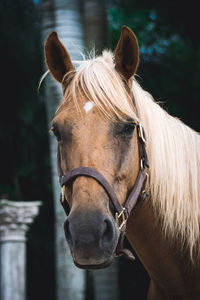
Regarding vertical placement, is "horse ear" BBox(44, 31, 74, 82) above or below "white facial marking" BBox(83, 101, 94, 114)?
above

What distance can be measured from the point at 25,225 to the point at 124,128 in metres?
4.22

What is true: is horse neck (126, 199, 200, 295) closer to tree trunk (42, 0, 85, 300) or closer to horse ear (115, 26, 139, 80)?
horse ear (115, 26, 139, 80)

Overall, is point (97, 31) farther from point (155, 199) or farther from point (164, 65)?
point (155, 199)

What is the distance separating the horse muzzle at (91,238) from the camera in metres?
1.90

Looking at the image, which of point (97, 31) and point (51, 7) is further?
point (97, 31)

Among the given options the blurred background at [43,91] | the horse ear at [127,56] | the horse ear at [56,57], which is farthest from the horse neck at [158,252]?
the blurred background at [43,91]

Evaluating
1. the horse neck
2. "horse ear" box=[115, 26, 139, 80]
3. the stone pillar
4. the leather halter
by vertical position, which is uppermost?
"horse ear" box=[115, 26, 139, 80]

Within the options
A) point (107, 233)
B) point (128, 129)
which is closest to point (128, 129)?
point (128, 129)

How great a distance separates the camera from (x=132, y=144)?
2254 millimetres

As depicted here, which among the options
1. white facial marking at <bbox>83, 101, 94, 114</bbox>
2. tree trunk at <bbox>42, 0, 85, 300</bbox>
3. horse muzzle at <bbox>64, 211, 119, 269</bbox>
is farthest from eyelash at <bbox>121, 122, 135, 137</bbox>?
tree trunk at <bbox>42, 0, 85, 300</bbox>

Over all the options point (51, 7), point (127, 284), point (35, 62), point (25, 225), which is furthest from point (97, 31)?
point (127, 284)

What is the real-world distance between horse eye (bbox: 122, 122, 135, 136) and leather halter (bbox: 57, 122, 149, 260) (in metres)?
0.04

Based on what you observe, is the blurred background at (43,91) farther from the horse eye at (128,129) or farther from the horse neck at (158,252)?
the horse eye at (128,129)

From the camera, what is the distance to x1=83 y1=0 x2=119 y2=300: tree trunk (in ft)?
19.6
